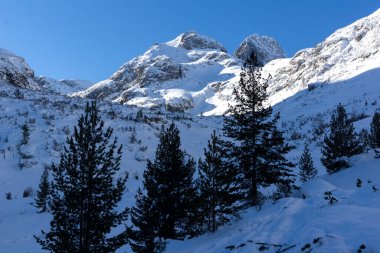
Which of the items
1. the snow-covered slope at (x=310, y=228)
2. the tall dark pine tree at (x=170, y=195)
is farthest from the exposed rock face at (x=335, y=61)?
the snow-covered slope at (x=310, y=228)

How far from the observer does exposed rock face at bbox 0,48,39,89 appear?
8731 cm

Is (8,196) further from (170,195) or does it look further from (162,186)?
(170,195)

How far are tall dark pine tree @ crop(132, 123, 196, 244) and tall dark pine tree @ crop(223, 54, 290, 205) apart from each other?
3.29m

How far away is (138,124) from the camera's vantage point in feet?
185

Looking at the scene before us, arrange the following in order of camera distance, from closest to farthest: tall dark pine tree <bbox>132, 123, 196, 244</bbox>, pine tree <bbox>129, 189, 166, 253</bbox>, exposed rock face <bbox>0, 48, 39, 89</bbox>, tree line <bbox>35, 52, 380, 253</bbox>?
tree line <bbox>35, 52, 380, 253</bbox> → pine tree <bbox>129, 189, 166, 253</bbox> → tall dark pine tree <bbox>132, 123, 196, 244</bbox> → exposed rock face <bbox>0, 48, 39, 89</bbox>

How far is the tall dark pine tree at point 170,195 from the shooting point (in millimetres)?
17234

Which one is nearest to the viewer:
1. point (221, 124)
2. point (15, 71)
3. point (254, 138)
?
point (254, 138)

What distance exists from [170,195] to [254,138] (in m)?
5.99

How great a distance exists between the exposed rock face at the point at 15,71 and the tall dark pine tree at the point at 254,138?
251 feet

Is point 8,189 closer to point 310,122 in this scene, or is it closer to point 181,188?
point 181,188

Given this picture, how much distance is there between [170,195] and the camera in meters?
17.9

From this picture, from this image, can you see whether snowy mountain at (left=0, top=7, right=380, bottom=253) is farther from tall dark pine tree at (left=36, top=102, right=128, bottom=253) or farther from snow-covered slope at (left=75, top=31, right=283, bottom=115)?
tall dark pine tree at (left=36, top=102, right=128, bottom=253)

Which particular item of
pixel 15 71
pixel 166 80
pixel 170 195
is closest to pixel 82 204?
pixel 170 195

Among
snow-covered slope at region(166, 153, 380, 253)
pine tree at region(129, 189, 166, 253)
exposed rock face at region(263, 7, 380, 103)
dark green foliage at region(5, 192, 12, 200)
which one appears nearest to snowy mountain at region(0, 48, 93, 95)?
dark green foliage at region(5, 192, 12, 200)
